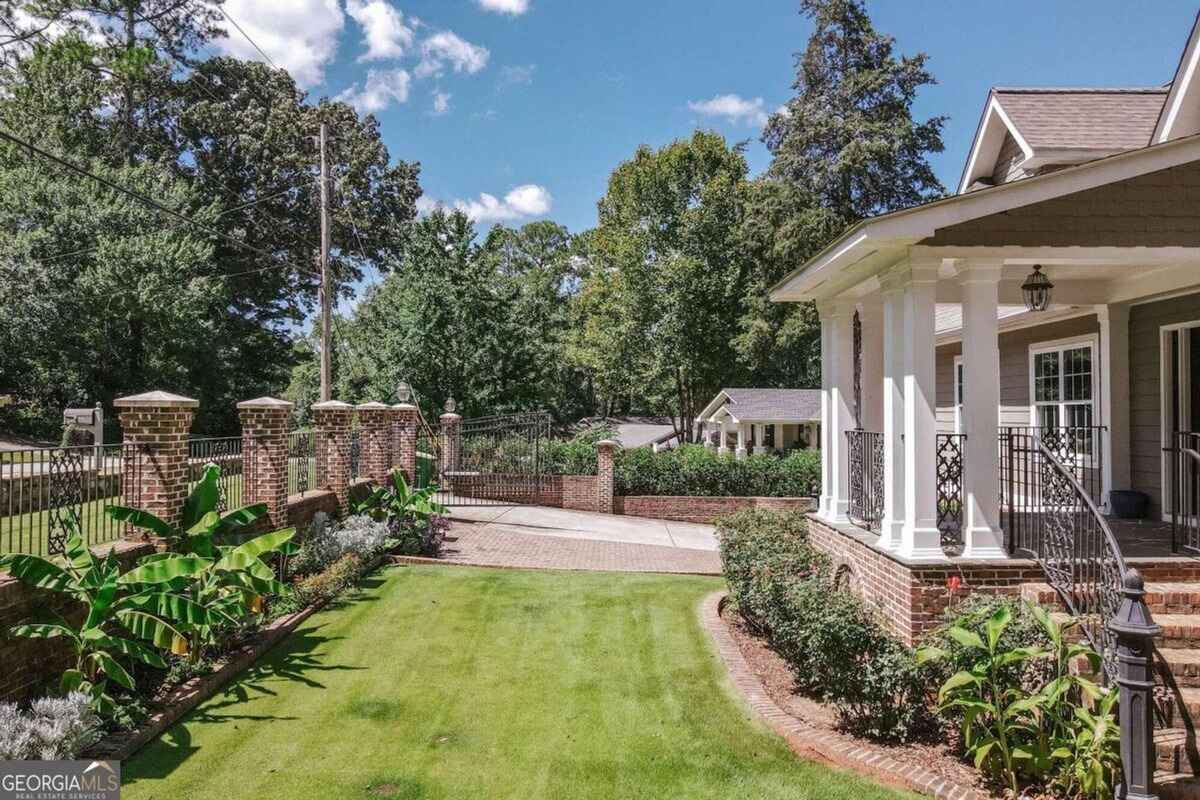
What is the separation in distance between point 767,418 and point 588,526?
50.5 feet

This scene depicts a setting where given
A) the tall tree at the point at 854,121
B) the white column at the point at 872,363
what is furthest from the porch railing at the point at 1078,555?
the tall tree at the point at 854,121

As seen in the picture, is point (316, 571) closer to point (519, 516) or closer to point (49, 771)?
point (49, 771)

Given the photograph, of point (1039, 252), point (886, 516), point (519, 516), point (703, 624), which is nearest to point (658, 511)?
point (519, 516)

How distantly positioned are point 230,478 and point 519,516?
7713 mm

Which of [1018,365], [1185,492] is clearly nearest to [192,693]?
[1185,492]

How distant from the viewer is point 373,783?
4617mm

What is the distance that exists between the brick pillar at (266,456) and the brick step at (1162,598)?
27.5ft

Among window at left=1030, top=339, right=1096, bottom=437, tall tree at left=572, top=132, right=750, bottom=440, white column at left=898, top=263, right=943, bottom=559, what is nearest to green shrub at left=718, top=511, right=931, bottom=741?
white column at left=898, top=263, right=943, bottom=559

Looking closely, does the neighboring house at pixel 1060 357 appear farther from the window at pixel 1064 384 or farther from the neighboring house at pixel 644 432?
the neighboring house at pixel 644 432

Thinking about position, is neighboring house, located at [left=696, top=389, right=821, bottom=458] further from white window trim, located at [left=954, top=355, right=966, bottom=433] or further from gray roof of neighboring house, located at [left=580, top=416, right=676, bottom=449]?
white window trim, located at [left=954, top=355, right=966, bottom=433]

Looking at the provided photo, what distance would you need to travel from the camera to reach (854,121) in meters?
28.5

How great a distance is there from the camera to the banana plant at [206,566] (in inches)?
223

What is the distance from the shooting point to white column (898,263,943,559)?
245 inches

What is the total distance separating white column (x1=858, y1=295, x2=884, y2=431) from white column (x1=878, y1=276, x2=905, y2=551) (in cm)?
261
